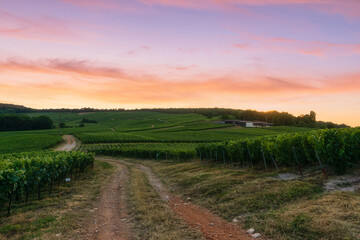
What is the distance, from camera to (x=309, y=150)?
656 inches

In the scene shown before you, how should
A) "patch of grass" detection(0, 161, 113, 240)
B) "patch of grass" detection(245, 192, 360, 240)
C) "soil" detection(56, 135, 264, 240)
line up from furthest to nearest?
"patch of grass" detection(0, 161, 113, 240) → "soil" detection(56, 135, 264, 240) → "patch of grass" detection(245, 192, 360, 240)

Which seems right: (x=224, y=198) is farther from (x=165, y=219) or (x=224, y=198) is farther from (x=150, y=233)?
(x=150, y=233)

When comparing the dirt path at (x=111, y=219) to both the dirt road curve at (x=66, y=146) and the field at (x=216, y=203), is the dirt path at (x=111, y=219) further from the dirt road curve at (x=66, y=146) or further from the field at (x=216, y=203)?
the dirt road curve at (x=66, y=146)

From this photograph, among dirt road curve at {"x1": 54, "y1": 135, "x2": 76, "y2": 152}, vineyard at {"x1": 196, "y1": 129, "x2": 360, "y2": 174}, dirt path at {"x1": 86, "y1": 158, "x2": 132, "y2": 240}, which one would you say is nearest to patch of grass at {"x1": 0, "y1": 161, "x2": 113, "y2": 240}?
dirt path at {"x1": 86, "y1": 158, "x2": 132, "y2": 240}

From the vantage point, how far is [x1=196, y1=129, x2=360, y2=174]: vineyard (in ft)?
46.6

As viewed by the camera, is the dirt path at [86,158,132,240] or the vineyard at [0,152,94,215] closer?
the dirt path at [86,158,132,240]

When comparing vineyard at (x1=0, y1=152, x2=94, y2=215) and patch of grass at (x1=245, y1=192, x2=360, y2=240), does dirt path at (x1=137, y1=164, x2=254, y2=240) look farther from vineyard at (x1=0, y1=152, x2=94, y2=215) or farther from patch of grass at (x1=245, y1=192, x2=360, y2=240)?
vineyard at (x1=0, y1=152, x2=94, y2=215)

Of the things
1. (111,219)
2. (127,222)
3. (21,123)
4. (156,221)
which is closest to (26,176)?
(111,219)

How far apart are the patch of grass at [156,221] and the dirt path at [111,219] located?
1.72 feet

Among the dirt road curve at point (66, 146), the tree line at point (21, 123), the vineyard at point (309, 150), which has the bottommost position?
the dirt road curve at point (66, 146)

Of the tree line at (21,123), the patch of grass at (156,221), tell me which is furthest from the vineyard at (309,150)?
the tree line at (21,123)

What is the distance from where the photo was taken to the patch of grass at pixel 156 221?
9.10 meters

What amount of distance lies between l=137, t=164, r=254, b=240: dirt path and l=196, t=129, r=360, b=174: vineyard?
22.9ft

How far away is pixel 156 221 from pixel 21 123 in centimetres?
15314
